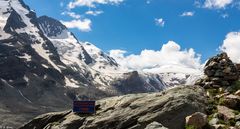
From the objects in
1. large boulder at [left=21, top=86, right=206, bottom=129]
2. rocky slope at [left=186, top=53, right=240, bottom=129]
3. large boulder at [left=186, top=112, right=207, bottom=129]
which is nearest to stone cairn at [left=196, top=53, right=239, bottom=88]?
rocky slope at [left=186, top=53, right=240, bottom=129]

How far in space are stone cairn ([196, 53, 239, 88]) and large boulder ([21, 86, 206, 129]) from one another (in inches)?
71.4

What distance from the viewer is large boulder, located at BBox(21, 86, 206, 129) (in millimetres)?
32969

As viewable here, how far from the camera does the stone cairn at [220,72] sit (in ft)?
122

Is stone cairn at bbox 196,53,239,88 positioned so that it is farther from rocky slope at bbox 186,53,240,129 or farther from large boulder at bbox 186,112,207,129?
large boulder at bbox 186,112,207,129

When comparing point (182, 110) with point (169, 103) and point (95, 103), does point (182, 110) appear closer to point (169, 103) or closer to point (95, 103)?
point (169, 103)

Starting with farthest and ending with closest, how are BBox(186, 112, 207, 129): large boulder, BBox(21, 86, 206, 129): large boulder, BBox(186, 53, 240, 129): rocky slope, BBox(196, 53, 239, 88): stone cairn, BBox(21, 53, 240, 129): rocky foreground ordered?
BBox(196, 53, 239, 88): stone cairn → BBox(21, 86, 206, 129): large boulder → BBox(21, 53, 240, 129): rocky foreground → BBox(186, 53, 240, 129): rocky slope → BBox(186, 112, 207, 129): large boulder

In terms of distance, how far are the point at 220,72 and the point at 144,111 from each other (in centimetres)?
816

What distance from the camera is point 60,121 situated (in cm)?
3978

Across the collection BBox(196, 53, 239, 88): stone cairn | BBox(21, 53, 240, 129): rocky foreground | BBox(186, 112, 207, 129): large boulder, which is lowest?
BBox(186, 112, 207, 129): large boulder

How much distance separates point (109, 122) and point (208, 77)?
33.3 ft

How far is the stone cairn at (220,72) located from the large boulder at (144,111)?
1.81 m

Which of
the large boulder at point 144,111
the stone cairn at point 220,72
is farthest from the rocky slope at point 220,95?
the large boulder at point 144,111

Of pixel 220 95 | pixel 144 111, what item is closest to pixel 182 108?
pixel 144 111

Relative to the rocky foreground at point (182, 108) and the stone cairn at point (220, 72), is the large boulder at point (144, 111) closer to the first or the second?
the rocky foreground at point (182, 108)
